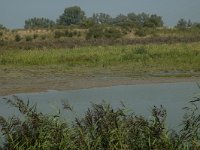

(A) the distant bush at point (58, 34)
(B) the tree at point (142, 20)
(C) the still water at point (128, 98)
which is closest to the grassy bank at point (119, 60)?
(C) the still water at point (128, 98)

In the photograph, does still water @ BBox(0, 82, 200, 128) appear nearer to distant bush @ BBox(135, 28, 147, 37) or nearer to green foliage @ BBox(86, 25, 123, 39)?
green foliage @ BBox(86, 25, 123, 39)

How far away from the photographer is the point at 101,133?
609 centimetres

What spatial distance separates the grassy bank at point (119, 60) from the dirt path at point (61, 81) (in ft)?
5.10

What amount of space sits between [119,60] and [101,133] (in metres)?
19.0

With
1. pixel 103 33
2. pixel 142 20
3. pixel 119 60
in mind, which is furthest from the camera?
pixel 142 20

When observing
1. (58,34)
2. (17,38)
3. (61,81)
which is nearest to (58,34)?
A: (58,34)

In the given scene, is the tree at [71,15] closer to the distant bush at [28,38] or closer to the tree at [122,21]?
the tree at [122,21]

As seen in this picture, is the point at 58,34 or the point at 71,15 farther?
the point at 71,15

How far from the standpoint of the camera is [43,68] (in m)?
23.7

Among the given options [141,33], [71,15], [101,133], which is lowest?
[141,33]

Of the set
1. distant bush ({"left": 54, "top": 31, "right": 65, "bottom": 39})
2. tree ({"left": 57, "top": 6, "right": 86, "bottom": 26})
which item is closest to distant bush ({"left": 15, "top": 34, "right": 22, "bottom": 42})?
distant bush ({"left": 54, "top": 31, "right": 65, "bottom": 39})

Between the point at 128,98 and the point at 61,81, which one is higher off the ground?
the point at 128,98

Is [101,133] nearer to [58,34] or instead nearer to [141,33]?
[58,34]

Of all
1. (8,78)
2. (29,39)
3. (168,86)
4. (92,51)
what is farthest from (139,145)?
(29,39)
